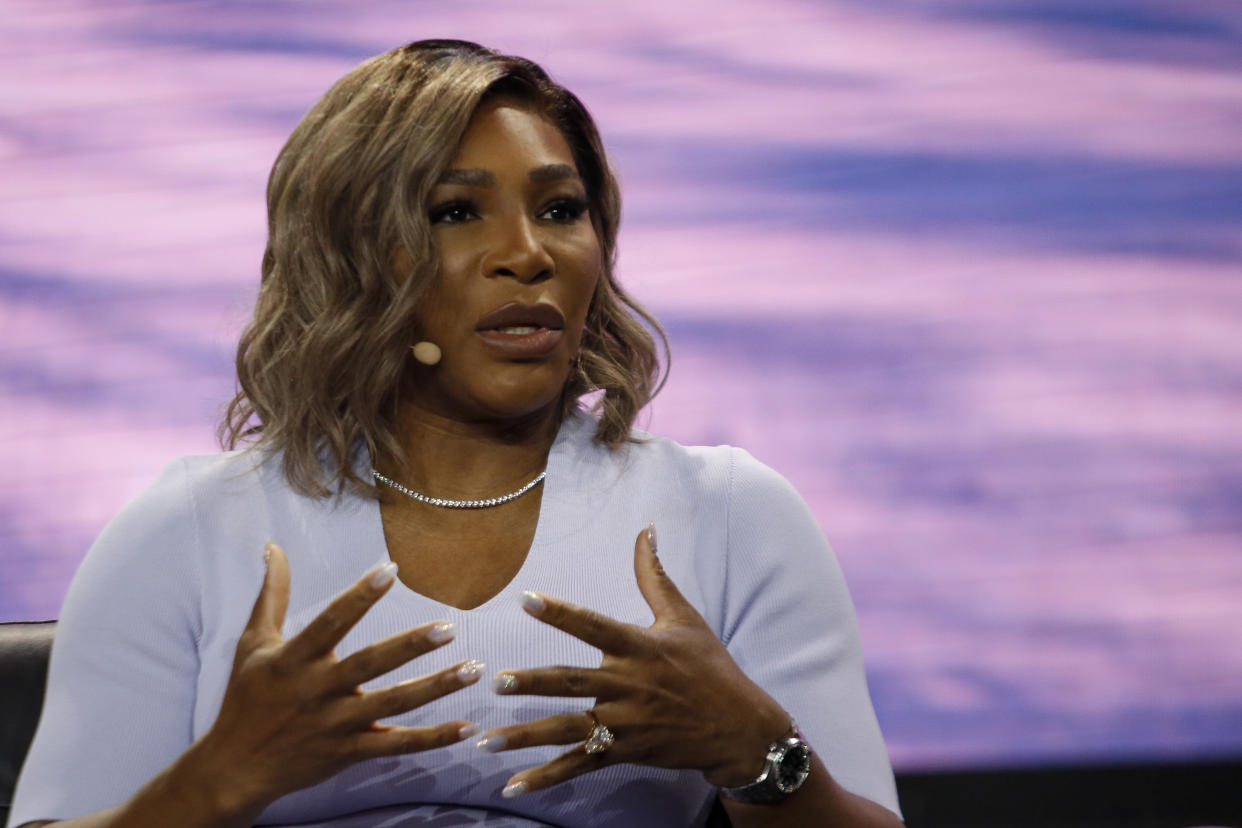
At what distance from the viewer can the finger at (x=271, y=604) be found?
1.17 m

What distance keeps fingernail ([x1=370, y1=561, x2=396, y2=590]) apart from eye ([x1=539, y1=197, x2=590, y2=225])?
558mm

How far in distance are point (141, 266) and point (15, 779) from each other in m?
0.85

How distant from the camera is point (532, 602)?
3.45 feet

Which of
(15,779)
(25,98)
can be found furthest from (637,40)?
(15,779)

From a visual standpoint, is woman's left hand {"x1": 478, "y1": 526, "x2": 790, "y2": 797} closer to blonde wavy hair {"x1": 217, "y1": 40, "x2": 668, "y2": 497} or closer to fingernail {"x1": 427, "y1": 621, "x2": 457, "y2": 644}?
fingernail {"x1": 427, "y1": 621, "x2": 457, "y2": 644}

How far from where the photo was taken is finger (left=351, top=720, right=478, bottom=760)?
107cm

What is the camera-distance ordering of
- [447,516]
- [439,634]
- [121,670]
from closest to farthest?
[439,634] < [121,670] < [447,516]

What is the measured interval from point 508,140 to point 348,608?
24.3 inches

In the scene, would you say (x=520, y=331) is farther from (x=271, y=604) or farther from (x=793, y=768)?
(x=793, y=768)

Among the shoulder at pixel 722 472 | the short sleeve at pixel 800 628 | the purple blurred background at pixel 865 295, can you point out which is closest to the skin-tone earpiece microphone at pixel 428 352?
the shoulder at pixel 722 472

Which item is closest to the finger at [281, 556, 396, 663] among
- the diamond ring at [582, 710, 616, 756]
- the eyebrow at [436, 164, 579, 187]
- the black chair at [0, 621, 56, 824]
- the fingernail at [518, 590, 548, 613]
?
the fingernail at [518, 590, 548, 613]

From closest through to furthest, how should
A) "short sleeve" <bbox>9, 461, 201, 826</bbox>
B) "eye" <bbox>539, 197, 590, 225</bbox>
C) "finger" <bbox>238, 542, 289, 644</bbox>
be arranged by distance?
"finger" <bbox>238, 542, 289, 644</bbox>
"short sleeve" <bbox>9, 461, 201, 826</bbox>
"eye" <bbox>539, 197, 590, 225</bbox>

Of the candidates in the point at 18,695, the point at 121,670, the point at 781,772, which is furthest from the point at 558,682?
the point at 18,695

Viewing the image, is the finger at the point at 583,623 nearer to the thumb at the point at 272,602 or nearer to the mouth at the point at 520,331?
the thumb at the point at 272,602
